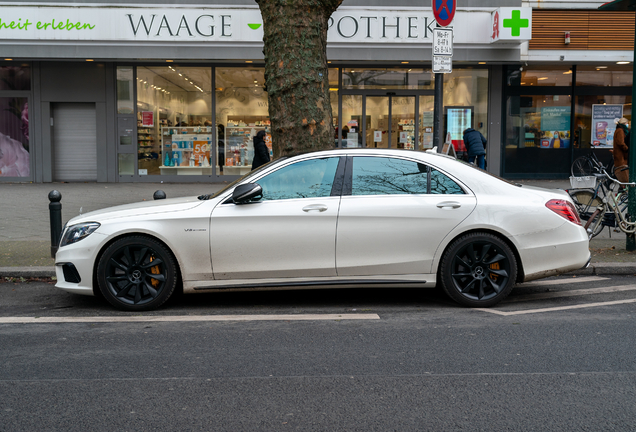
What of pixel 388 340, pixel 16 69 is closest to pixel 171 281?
pixel 388 340

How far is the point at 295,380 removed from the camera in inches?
162

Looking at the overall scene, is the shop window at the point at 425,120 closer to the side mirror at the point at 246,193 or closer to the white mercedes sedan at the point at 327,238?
the white mercedes sedan at the point at 327,238

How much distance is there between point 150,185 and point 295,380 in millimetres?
14542

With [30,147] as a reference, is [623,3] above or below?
above

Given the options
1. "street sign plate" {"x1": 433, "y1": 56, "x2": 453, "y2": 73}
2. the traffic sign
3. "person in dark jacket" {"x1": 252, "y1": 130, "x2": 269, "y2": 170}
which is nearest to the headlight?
"street sign plate" {"x1": 433, "y1": 56, "x2": 453, "y2": 73}

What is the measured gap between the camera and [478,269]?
6035 mm

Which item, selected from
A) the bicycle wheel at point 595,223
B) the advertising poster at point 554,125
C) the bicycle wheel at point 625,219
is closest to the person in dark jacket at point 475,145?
Result: the advertising poster at point 554,125

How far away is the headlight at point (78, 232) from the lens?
5.94 meters

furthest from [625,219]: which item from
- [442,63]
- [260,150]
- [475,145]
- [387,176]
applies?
[260,150]

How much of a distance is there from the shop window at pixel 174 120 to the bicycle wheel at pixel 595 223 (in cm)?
1206

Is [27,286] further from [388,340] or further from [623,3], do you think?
[623,3]

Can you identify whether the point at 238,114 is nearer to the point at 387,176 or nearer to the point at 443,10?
the point at 443,10

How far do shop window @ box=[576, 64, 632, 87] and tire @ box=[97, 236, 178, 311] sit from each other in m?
16.5

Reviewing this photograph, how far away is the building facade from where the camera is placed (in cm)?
1766
